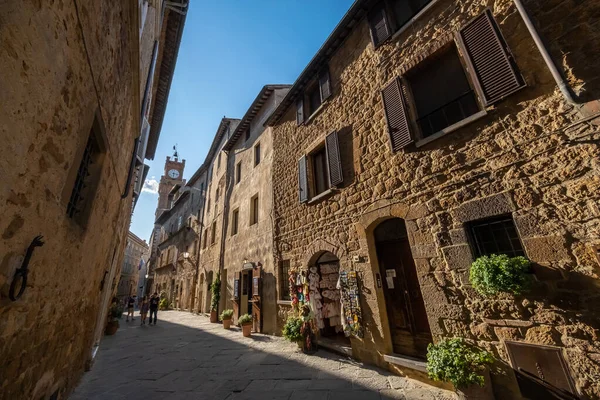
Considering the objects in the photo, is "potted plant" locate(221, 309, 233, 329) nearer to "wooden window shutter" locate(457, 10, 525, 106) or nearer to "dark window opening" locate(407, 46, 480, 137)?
"dark window opening" locate(407, 46, 480, 137)

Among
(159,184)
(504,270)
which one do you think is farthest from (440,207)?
(159,184)

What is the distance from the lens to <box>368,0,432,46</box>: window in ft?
18.7

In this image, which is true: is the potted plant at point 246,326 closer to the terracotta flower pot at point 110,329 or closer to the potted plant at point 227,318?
the potted plant at point 227,318

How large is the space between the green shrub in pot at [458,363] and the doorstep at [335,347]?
233 cm

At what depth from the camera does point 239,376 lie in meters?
4.82

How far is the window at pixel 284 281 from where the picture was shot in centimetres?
820

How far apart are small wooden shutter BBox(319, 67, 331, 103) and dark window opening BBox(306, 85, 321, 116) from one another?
1.59ft

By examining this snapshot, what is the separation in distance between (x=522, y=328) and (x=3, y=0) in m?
5.86

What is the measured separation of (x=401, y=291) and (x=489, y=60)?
4572 mm

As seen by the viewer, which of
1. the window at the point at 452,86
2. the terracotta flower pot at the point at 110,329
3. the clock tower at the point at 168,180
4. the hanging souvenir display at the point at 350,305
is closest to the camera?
the window at the point at 452,86

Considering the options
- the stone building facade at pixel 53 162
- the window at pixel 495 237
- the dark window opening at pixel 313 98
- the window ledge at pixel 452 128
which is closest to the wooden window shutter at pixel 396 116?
the window ledge at pixel 452 128

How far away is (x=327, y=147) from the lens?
6945 mm

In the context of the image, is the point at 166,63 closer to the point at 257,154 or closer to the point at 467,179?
the point at 257,154

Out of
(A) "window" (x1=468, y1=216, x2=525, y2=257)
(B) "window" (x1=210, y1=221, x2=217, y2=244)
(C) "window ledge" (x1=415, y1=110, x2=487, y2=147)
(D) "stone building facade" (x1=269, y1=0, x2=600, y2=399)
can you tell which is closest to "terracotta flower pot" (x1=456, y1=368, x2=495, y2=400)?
(D) "stone building facade" (x1=269, y1=0, x2=600, y2=399)
